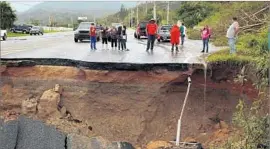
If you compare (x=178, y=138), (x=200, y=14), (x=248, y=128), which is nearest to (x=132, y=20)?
(x=200, y=14)

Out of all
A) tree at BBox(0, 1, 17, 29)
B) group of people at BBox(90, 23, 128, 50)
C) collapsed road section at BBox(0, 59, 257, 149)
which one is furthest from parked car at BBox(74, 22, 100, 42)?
tree at BBox(0, 1, 17, 29)

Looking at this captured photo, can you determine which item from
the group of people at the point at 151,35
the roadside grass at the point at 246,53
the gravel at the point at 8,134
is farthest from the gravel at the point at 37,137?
the group of people at the point at 151,35

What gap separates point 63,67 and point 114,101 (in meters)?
2.12

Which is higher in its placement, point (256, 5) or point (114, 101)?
point (256, 5)

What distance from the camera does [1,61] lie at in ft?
57.4

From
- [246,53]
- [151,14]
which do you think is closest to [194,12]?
[151,14]

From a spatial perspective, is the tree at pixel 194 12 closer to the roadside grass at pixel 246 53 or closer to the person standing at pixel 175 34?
the person standing at pixel 175 34

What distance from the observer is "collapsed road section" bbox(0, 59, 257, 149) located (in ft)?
51.4

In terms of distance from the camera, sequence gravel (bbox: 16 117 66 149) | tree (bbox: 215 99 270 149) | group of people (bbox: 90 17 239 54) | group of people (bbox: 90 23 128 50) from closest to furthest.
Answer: tree (bbox: 215 99 270 149) → gravel (bbox: 16 117 66 149) → group of people (bbox: 90 17 239 54) → group of people (bbox: 90 23 128 50)

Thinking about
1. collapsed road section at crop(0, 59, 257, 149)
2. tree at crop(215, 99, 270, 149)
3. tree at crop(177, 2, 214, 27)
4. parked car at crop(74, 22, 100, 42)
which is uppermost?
tree at crop(177, 2, 214, 27)

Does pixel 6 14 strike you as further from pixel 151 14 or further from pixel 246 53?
pixel 246 53

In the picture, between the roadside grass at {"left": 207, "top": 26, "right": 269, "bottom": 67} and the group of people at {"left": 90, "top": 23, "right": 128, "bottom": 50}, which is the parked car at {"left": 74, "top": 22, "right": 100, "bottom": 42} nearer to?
the group of people at {"left": 90, "top": 23, "right": 128, "bottom": 50}

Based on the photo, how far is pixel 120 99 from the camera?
16609 millimetres

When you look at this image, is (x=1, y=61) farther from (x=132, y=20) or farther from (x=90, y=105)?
(x=132, y=20)
